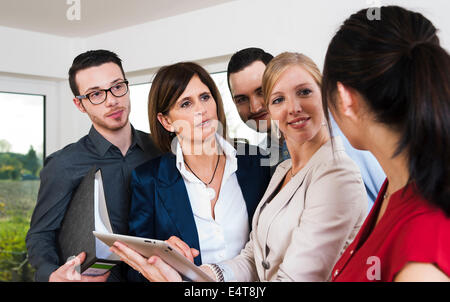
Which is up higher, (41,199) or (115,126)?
(115,126)

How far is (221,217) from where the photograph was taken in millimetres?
1579

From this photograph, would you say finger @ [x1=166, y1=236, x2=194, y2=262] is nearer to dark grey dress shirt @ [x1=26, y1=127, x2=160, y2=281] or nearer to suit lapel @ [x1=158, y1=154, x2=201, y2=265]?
suit lapel @ [x1=158, y1=154, x2=201, y2=265]

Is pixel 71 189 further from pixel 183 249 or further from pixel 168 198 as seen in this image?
pixel 183 249

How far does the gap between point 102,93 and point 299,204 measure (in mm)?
1012

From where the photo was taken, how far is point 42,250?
175 cm

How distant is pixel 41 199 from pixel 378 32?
4.82ft

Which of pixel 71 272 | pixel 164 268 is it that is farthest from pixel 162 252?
pixel 71 272

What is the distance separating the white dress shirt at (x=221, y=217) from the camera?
156 cm

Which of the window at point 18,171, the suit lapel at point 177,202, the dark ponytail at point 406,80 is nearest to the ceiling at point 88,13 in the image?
the window at point 18,171

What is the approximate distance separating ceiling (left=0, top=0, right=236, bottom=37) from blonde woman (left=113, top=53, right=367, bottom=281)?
2191 millimetres

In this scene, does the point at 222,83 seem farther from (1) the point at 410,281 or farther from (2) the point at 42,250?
(1) the point at 410,281

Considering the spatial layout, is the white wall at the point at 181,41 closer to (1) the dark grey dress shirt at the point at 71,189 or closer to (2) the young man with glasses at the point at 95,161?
(2) the young man with glasses at the point at 95,161

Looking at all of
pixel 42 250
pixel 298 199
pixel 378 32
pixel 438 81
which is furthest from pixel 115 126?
pixel 438 81

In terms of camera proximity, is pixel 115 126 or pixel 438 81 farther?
pixel 115 126
